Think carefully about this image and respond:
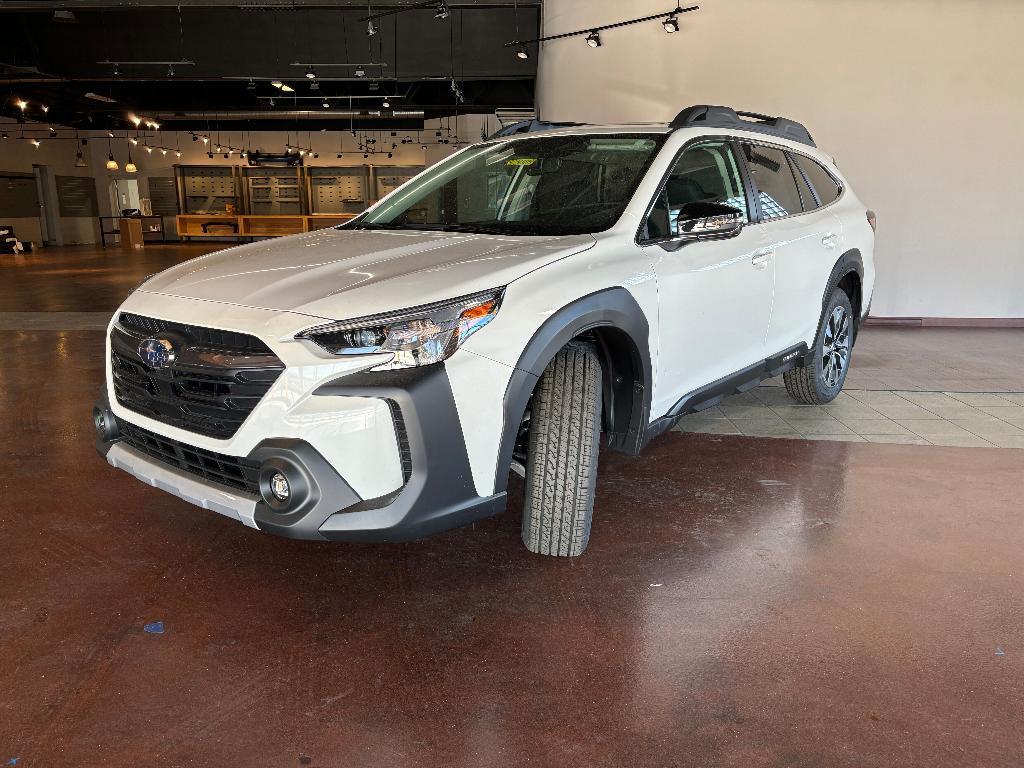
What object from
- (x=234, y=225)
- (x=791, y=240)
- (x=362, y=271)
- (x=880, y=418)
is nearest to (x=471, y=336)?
(x=362, y=271)

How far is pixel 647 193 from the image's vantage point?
9.48 feet

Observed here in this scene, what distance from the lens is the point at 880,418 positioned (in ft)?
15.4

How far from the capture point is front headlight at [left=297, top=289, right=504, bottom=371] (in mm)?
2094

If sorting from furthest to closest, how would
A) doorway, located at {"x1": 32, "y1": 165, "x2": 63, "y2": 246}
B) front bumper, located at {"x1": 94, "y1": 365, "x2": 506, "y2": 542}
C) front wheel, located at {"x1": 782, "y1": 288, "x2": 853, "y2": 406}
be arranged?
doorway, located at {"x1": 32, "y1": 165, "x2": 63, "y2": 246}
front wheel, located at {"x1": 782, "y1": 288, "x2": 853, "y2": 406}
front bumper, located at {"x1": 94, "y1": 365, "x2": 506, "y2": 542}

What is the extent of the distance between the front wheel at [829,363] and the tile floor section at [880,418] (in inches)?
4.3

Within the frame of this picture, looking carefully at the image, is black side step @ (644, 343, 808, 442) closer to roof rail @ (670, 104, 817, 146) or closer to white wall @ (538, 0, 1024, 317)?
roof rail @ (670, 104, 817, 146)

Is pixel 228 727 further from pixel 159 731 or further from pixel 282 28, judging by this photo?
pixel 282 28

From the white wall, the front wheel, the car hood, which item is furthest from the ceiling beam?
the car hood

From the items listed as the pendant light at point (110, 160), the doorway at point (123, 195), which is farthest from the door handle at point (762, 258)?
the doorway at point (123, 195)

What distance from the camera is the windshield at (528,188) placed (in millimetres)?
2938

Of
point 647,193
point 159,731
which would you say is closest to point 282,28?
point 647,193

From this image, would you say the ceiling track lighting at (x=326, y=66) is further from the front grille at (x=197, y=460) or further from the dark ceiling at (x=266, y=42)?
the front grille at (x=197, y=460)

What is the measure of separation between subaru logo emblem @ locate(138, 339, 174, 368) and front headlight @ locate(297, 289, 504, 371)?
495 mm

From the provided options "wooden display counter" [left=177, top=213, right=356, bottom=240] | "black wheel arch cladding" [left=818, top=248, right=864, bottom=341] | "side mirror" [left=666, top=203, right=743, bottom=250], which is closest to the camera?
"side mirror" [left=666, top=203, right=743, bottom=250]
